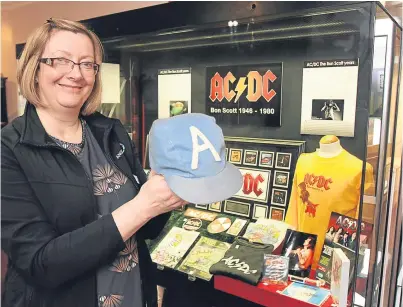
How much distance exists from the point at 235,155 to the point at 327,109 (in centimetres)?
37

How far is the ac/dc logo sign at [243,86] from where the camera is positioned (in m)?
1.34

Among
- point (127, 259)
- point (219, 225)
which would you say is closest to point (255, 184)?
point (219, 225)

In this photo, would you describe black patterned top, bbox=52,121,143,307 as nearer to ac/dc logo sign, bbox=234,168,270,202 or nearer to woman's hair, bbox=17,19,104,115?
woman's hair, bbox=17,19,104,115

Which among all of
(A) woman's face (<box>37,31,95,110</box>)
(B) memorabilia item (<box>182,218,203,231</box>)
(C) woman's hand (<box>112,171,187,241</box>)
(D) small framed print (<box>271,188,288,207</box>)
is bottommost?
(B) memorabilia item (<box>182,218,203,231</box>)

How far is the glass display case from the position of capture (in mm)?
1106

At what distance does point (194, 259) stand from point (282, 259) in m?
0.35

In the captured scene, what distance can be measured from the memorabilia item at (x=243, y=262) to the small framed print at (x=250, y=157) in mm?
271

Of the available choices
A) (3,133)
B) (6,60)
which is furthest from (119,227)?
(6,60)

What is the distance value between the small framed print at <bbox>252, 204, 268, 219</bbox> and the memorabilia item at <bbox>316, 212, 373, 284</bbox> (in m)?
0.24

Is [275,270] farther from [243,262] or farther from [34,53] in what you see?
[34,53]

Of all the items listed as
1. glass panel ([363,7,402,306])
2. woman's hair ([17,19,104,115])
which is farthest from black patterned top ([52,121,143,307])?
glass panel ([363,7,402,306])

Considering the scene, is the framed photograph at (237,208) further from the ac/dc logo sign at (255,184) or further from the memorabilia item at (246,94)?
the memorabilia item at (246,94)

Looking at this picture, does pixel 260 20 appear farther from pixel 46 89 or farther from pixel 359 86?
pixel 46 89

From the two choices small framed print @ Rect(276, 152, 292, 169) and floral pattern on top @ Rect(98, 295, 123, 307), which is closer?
floral pattern on top @ Rect(98, 295, 123, 307)
